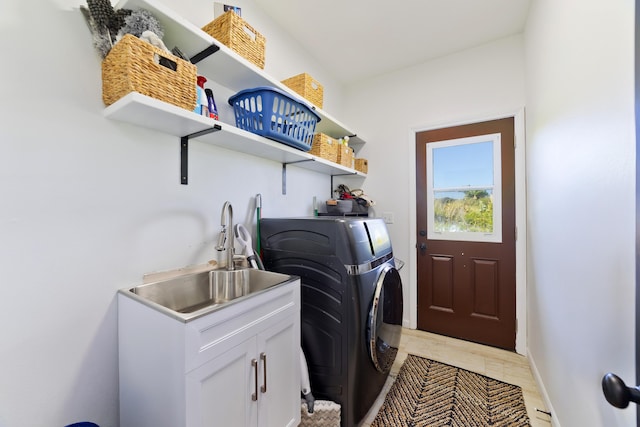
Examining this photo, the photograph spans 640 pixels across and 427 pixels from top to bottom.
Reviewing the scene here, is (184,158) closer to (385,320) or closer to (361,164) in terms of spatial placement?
(385,320)

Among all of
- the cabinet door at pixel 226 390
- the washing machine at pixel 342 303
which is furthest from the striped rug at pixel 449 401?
the cabinet door at pixel 226 390

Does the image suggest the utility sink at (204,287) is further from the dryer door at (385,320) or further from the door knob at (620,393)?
the door knob at (620,393)

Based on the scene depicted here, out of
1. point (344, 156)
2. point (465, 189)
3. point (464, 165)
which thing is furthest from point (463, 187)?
point (344, 156)

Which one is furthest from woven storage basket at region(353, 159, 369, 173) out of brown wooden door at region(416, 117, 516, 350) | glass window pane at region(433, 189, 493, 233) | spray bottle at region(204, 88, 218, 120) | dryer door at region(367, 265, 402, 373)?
spray bottle at region(204, 88, 218, 120)

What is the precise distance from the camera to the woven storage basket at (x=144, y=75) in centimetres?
94

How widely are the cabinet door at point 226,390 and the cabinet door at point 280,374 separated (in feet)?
0.16

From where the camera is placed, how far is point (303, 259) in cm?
154

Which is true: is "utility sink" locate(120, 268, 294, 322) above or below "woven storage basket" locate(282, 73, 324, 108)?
below

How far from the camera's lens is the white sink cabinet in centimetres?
83

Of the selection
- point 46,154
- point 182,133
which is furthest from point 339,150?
point 46,154

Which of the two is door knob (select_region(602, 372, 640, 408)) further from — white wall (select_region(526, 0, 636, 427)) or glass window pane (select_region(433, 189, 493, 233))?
glass window pane (select_region(433, 189, 493, 233))

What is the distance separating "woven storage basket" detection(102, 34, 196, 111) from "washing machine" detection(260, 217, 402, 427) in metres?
0.88

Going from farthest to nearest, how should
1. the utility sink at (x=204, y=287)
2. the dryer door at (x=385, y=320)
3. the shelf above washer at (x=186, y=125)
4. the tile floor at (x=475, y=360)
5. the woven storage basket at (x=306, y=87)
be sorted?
the woven storage basket at (x=306, y=87)
the tile floor at (x=475, y=360)
the dryer door at (x=385, y=320)
the utility sink at (x=204, y=287)
the shelf above washer at (x=186, y=125)

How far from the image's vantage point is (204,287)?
4.63 feet
